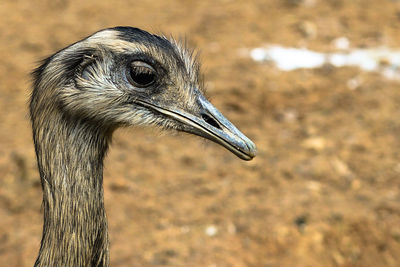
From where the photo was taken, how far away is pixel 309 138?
5.43 meters

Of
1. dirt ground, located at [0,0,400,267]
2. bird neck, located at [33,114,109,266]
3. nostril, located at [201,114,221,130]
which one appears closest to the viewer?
bird neck, located at [33,114,109,266]

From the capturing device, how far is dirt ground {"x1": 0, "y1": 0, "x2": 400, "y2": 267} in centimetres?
441

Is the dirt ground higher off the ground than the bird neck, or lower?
higher

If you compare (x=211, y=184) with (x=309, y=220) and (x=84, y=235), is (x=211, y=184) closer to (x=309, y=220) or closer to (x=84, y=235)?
(x=309, y=220)

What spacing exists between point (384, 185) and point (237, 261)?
1342mm

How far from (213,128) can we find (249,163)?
99.1 inches

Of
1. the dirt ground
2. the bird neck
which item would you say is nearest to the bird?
the bird neck

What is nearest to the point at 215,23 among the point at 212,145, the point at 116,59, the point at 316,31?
the point at 316,31

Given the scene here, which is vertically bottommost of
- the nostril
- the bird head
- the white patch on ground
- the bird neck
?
the bird neck

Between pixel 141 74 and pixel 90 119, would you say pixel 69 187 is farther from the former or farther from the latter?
pixel 141 74

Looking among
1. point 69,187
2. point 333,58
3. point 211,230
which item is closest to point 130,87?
point 69,187

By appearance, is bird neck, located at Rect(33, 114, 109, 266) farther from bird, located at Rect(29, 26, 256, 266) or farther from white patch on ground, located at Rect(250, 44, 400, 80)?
white patch on ground, located at Rect(250, 44, 400, 80)

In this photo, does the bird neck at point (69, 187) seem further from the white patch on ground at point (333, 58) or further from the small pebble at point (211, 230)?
A: the white patch on ground at point (333, 58)

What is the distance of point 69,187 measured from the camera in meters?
2.46
